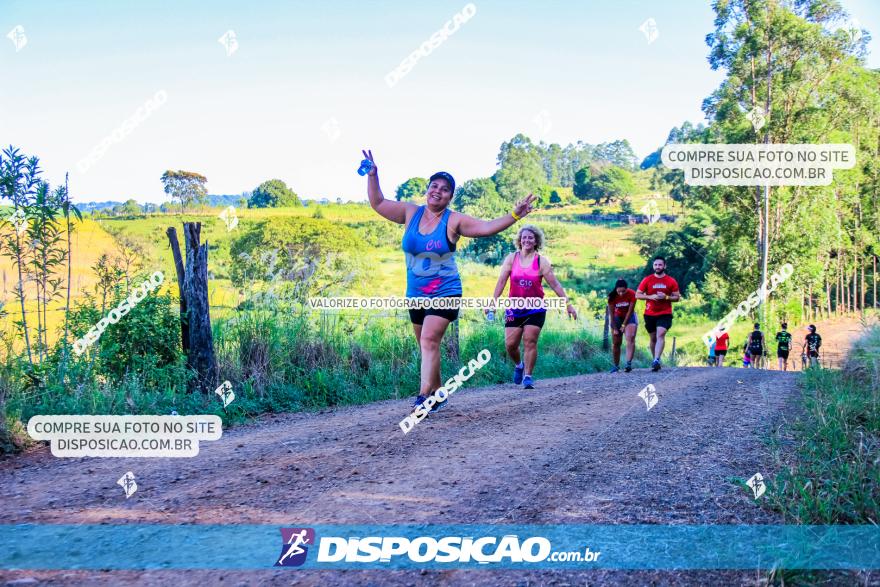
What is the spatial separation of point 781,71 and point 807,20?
2432mm

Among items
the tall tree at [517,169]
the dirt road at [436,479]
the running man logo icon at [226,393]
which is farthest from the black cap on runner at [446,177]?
the tall tree at [517,169]

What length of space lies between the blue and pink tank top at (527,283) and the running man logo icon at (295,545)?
5.80 m

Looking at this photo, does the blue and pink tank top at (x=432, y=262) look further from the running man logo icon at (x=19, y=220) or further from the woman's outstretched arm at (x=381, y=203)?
the running man logo icon at (x=19, y=220)

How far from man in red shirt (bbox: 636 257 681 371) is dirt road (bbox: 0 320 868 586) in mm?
5276

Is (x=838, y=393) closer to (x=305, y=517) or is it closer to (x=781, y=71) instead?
(x=305, y=517)

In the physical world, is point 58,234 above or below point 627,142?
below

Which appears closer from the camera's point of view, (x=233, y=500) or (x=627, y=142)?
(x=233, y=500)

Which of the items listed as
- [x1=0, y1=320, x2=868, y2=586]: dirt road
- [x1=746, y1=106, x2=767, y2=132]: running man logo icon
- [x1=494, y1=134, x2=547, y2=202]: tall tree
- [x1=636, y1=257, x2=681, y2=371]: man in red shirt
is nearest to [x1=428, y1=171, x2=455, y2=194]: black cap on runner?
[x1=0, y1=320, x2=868, y2=586]: dirt road

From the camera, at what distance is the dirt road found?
3.02 m

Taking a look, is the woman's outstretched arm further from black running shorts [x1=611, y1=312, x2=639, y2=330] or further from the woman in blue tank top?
black running shorts [x1=611, y1=312, x2=639, y2=330]

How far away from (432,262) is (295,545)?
11.7 ft

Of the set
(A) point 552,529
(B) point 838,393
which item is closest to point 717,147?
(B) point 838,393

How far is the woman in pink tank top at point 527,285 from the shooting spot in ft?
29.0

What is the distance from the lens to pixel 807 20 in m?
31.0
